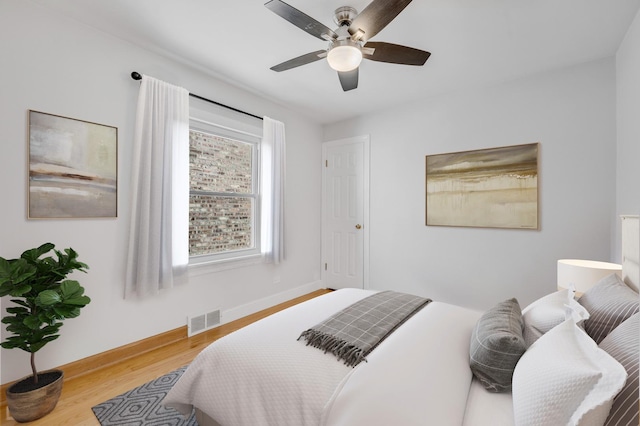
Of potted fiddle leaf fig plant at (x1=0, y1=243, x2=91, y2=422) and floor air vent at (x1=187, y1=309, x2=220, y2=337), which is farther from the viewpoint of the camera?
floor air vent at (x1=187, y1=309, x2=220, y2=337)

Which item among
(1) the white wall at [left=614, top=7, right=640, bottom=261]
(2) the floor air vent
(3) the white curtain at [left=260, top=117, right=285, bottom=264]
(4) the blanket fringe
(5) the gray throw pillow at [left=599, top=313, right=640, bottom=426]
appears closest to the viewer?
(5) the gray throw pillow at [left=599, top=313, right=640, bottom=426]

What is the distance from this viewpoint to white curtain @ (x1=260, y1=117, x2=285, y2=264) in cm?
348

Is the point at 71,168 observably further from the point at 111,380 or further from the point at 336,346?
the point at 336,346

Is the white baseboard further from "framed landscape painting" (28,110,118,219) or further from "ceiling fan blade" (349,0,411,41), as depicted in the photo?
"ceiling fan blade" (349,0,411,41)

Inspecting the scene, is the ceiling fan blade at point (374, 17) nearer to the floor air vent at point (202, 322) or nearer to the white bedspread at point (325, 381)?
the white bedspread at point (325, 381)

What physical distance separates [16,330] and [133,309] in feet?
2.63

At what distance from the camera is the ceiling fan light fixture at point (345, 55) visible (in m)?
1.75

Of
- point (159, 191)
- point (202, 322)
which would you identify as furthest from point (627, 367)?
point (202, 322)

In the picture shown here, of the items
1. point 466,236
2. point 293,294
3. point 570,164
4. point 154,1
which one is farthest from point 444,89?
point 293,294

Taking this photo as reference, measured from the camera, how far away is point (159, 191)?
2.48 meters

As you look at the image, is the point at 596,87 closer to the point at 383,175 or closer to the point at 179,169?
the point at 383,175

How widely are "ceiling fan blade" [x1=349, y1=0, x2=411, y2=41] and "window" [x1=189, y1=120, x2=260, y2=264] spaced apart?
1878 mm

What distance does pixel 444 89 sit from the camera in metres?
3.25

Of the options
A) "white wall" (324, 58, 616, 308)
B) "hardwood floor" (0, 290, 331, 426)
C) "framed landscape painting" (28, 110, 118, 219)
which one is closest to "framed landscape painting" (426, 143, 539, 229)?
"white wall" (324, 58, 616, 308)
